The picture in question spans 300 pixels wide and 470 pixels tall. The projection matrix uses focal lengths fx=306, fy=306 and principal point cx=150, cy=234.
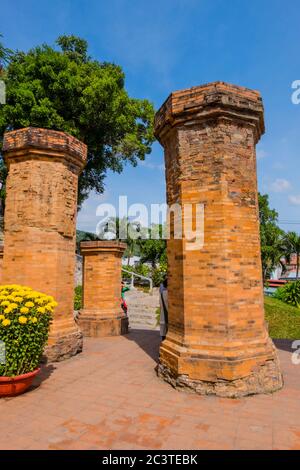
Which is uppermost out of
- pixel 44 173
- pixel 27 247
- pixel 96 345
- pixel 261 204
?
pixel 261 204

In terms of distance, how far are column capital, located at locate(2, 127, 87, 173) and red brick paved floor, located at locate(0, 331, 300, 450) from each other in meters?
4.78

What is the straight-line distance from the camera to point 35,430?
374cm

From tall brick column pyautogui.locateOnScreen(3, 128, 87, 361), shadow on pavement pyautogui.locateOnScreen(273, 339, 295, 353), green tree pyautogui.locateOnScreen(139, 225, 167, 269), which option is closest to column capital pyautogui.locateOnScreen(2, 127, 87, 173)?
tall brick column pyautogui.locateOnScreen(3, 128, 87, 361)

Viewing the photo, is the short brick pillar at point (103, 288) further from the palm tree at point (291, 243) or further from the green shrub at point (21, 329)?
the palm tree at point (291, 243)

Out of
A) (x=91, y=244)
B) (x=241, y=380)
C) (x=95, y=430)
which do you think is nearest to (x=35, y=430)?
(x=95, y=430)

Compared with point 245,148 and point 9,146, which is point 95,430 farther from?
point 9,146

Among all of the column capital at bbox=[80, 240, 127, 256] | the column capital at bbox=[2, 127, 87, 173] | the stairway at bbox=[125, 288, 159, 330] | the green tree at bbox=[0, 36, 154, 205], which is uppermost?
the green tree at bbox=[0, 36, 154, 205]

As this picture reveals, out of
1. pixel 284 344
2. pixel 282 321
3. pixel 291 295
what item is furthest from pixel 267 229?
pixel 284 344

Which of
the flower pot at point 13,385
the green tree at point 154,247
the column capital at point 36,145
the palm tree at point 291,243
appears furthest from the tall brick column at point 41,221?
the palm tree at point 291,243

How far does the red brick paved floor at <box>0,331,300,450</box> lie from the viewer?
3.48 metres

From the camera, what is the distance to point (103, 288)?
10.2 meters

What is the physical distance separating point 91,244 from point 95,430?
6.99 metres

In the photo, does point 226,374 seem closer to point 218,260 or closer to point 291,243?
point 218,260

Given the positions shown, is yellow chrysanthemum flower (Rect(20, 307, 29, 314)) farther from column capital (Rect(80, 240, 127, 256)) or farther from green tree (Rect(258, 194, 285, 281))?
green tree (Rect(258, 194, 285, 281))
